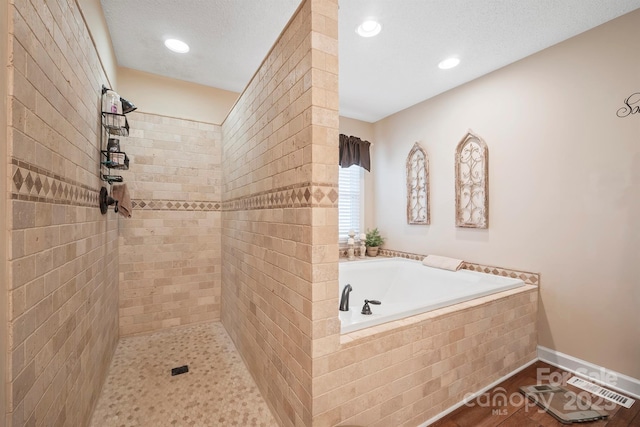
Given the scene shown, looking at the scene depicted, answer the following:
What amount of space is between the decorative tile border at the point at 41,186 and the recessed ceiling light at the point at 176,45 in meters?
1.50

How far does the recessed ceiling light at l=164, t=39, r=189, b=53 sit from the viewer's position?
2193mm

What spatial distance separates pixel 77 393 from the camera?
1.31 meters

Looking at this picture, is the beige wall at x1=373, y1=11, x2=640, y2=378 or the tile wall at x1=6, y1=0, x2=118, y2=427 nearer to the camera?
the tile wall at x1=6, y1=0, x2=118, y2=427

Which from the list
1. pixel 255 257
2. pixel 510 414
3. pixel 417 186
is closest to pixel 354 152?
pixel 417 186

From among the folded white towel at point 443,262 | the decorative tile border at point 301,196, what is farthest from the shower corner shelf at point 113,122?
the folded white towel at point 443,262

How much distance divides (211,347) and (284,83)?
2.29 m

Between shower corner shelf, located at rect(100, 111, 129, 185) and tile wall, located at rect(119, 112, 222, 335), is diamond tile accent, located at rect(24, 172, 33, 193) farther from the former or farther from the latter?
tile wall, located at rect(119, 112, 222, 335)

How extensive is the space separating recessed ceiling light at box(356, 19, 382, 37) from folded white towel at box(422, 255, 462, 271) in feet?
7.43

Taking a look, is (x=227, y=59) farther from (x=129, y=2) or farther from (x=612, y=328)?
(x=612, y=328)

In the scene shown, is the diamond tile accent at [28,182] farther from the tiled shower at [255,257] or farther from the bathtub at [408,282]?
the bathtub at [408,282]

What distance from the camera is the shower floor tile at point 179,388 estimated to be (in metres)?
1.57

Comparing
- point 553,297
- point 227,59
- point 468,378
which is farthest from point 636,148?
point 227,59

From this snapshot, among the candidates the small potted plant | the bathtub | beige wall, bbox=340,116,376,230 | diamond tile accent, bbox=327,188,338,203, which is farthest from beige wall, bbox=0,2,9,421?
beige wall, bbox=340,116,376,230

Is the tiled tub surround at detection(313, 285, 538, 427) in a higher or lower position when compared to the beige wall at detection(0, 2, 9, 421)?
lower
